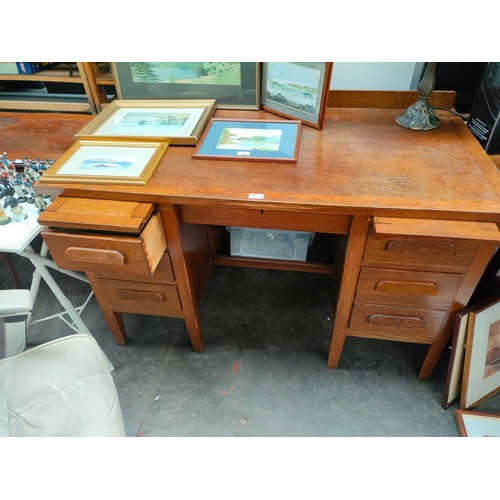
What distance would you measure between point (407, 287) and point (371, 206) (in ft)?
1.05

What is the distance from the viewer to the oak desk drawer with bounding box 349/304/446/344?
1152mm

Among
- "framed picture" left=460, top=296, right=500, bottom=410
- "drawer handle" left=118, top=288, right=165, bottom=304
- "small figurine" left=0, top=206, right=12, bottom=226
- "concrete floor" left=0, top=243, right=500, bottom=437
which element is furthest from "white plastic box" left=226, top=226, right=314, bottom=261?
"small figurine" left=0, top=206, right=12, bottom=226

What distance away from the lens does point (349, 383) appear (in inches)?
55.6

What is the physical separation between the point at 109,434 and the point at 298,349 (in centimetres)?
90

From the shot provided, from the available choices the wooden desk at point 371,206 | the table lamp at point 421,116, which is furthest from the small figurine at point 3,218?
the table lamp at point 421,116

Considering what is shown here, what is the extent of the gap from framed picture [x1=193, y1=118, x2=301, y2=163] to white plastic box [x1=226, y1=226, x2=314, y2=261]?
505 mm

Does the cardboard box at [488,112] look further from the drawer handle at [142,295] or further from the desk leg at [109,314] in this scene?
the desk leg at [109,314]

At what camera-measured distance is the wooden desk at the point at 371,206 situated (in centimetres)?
90

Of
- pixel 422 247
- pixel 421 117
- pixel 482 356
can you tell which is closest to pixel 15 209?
pixel 422 247

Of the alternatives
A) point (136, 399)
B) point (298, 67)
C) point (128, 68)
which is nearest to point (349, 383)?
point (136, 399)

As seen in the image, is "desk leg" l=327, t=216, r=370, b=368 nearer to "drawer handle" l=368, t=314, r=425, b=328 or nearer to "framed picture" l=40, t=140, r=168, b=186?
"drawer handle" l=368, t=314, r=425, b=328

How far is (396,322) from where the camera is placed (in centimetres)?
119

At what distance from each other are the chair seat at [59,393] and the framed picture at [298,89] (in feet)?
3.19

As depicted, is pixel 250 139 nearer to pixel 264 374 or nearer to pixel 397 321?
pixel 397 321
